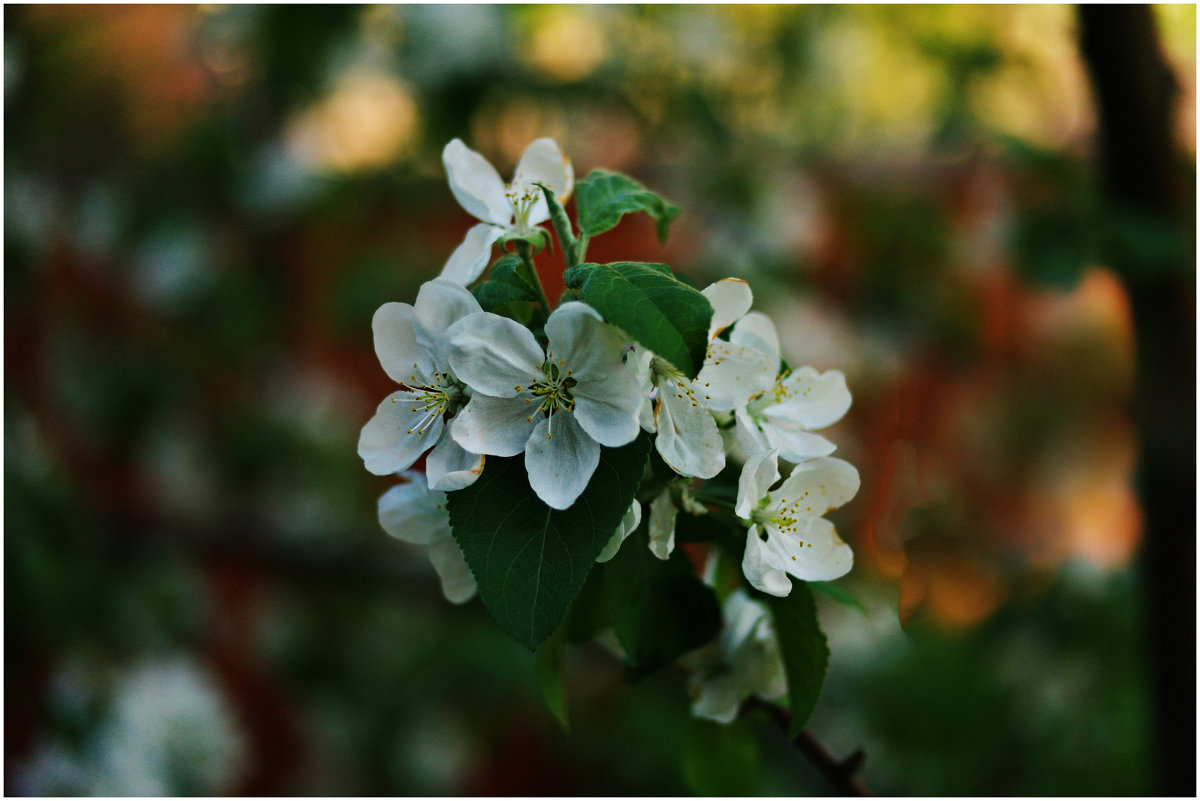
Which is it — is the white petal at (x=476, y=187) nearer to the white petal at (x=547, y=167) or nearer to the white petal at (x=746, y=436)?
the white petal at (x=547, y=167)

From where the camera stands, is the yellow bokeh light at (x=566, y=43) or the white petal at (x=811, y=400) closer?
the white petal at (x=811, y=400)

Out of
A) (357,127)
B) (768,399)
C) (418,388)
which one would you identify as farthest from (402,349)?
(357,127)

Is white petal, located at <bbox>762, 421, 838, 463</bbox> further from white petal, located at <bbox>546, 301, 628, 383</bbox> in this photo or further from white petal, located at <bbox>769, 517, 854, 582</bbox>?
white petal, located at <bbox>546, 301, 628, 383</bbox>

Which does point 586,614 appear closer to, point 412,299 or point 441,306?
point 441,306

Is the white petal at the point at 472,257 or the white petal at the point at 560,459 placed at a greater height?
→ the white petal at the point at 472,257

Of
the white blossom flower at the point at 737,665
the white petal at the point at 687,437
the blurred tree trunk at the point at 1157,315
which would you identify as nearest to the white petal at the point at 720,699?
the white blossom flower at the point at 737,665

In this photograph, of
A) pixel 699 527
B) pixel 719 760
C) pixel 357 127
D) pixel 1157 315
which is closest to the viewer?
pixel 699 527

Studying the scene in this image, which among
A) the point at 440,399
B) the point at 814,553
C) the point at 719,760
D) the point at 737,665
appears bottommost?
the point at 719,760
